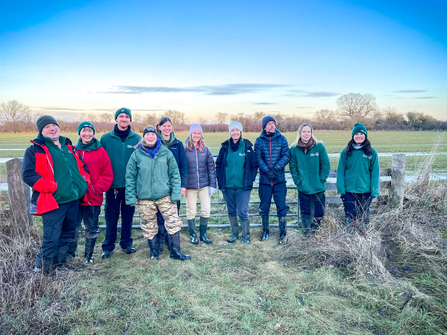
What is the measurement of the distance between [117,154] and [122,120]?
0.55m

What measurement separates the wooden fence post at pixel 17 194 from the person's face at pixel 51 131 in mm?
1665

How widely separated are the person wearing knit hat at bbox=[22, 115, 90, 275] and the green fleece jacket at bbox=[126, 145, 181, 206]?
64 cm

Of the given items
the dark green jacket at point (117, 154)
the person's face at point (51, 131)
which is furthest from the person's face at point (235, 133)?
the person's face at point (51, 131)

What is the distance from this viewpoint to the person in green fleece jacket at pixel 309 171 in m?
5.24

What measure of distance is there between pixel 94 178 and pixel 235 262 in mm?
2523

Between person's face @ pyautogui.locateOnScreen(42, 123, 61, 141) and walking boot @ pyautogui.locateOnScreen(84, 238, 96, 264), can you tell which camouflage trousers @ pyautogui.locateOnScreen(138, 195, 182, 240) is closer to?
walking boot @ pyautogui.locateOnScreen(84, 238, 96, 264)

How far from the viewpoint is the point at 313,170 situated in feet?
17.2

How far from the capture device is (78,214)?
4.51 m

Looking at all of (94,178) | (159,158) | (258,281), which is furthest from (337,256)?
(94,178)

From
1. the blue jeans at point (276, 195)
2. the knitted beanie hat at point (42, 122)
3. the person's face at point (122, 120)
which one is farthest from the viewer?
the blue jeans at point (276, 195)

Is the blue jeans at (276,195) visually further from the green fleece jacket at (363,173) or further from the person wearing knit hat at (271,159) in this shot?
the green fleece jacket at (363,173)

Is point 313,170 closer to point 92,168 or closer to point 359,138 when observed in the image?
point 359,138

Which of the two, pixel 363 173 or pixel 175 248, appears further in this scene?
pixel 363 173

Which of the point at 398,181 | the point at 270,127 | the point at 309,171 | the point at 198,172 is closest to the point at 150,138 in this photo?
the point at 198,172
